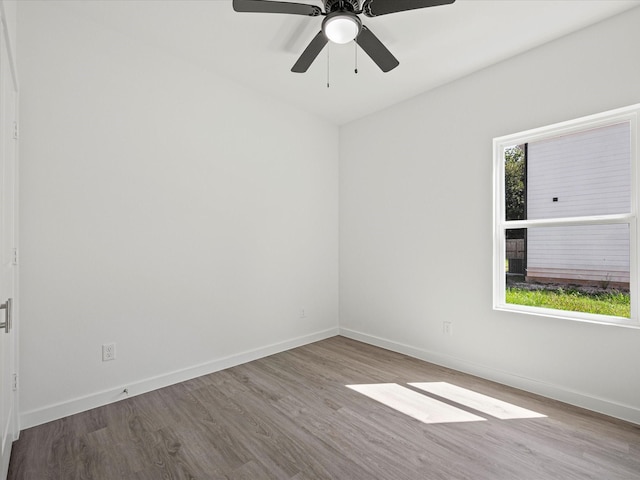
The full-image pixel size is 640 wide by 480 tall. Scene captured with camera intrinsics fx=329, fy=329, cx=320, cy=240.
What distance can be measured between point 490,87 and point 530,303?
74.4 inches

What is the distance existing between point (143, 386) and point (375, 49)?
301cm

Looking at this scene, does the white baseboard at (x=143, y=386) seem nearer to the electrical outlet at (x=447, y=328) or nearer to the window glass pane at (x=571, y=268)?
the electrical outlet at (x=447, y=328)

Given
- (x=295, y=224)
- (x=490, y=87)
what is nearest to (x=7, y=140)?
(x=295, y=224)

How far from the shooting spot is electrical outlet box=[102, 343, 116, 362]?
2398mm

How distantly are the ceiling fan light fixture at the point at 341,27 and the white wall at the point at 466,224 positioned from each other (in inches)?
61.2

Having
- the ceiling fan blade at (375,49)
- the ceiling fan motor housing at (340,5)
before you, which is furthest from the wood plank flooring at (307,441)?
the ceiling fan motor housing at (340,5)

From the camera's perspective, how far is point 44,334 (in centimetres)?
216

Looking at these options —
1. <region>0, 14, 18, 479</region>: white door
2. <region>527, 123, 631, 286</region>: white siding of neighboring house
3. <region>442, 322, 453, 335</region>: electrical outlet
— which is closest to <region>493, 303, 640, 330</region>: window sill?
<region>527, 123, 631, 286</region>: white siding of neighboring house

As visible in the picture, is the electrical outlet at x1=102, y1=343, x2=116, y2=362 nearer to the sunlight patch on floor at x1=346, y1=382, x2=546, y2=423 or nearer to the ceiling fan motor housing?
the sunlight patch on floor at x1=346, y1=382, x2=546, y2=423

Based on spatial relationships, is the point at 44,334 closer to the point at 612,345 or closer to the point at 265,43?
the point at 265,43

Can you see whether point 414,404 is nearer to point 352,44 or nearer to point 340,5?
point 340,5

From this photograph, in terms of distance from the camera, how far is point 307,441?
1.99 metres

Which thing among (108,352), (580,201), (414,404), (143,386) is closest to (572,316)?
(580,201)

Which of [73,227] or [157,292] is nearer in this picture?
[73,227]
